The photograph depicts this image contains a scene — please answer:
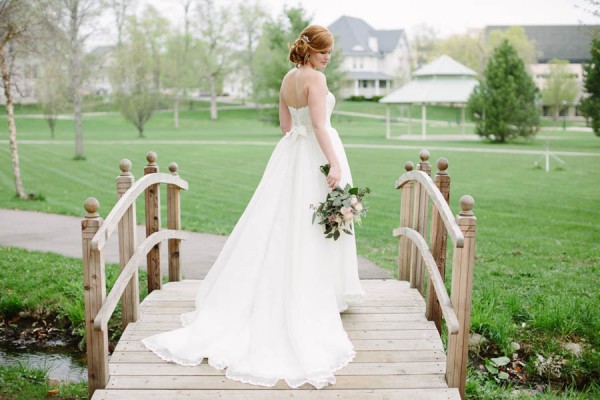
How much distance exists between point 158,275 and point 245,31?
55.2m

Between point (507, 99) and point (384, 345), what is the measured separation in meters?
29.1

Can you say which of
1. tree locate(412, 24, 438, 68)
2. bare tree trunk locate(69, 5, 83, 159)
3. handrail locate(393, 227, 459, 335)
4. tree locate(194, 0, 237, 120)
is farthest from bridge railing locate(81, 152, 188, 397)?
tree locate(412, 24, 438, 68)

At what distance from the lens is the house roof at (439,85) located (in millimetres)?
36406

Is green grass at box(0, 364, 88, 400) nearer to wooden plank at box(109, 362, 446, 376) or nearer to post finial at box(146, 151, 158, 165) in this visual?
wooden plank at box(109, 362, 446, 376)

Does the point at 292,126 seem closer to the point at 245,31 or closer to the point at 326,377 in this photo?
the point at 326,377

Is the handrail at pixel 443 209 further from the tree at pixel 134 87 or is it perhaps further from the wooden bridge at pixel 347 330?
the tree at pixel 134 87

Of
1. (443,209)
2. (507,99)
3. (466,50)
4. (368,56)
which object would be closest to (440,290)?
(443,209)

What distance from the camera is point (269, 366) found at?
4.13m

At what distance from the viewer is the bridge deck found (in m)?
3.92

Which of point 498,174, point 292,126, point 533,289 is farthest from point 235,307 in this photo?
point 498,174

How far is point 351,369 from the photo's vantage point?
166 inches

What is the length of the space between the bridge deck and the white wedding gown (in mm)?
83

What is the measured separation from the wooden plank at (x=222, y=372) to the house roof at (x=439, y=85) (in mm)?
32860

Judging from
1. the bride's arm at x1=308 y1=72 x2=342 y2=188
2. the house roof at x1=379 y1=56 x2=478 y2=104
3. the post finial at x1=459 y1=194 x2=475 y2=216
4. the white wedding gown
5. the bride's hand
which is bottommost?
the white wedding gown
